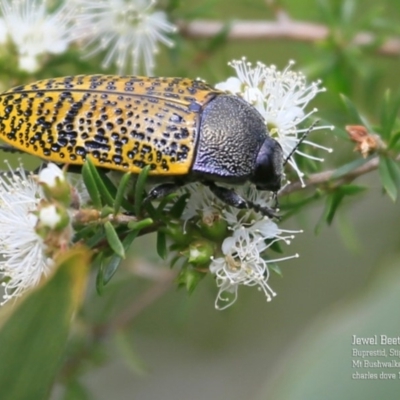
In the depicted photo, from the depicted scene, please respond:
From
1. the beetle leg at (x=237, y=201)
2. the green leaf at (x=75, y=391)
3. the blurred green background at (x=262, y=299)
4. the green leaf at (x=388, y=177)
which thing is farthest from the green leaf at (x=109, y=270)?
the blurred green background at (x=262, y=299)

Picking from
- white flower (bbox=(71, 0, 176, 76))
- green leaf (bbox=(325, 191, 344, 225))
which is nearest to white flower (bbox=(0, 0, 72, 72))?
white flower (bbox=(71, 0, 176, 76))

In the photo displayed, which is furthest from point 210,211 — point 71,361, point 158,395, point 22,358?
point 158,395

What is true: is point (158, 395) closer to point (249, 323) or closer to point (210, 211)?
point (249, 323)

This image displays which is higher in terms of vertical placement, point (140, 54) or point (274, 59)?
point (274, 59)

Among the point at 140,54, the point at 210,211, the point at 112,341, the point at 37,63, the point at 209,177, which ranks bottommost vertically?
the point at 112,341

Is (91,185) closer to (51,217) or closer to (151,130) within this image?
(51,217)

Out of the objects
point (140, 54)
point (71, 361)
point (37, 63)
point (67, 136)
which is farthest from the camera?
point (140, 54)
